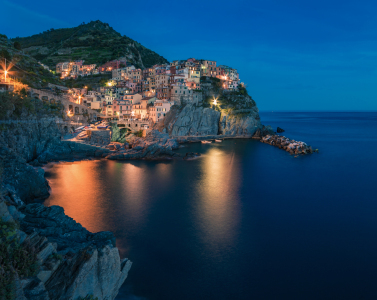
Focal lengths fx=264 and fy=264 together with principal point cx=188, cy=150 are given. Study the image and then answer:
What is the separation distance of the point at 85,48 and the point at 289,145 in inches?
3306

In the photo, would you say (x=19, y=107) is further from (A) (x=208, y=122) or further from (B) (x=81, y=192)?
(A) (x=208, y=122)

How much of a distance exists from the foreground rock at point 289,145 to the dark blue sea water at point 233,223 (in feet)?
24.2

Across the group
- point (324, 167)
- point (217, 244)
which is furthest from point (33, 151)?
point (324, 167)

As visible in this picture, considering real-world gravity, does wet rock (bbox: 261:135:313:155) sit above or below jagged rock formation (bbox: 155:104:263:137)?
below

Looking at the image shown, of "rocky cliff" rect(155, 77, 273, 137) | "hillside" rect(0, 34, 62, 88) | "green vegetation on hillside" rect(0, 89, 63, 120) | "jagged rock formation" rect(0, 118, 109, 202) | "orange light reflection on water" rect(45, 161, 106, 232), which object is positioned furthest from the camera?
"rocky cliff" rect(155, 77, 273, 137)

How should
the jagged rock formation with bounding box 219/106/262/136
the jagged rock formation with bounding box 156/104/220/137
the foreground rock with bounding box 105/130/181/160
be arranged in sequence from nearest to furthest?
the foreground rock with bounding box 105/130/181/160
the jagged rock formation with bounding box 156/104/220/137
the jagged rock formation with bounding box 219/106/262/136

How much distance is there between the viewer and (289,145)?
44.2m

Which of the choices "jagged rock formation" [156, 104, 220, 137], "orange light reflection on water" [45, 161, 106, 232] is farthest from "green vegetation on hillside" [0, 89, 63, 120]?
"jagged rock formation" [156, 104, 220, 137]

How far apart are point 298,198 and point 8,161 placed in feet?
75.3

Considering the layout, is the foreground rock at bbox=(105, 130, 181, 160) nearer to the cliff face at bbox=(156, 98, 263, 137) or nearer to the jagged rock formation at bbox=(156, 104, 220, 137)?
the cliff face at bbox=(156, 98, 263, 137)

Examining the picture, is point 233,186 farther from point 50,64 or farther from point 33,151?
point 50,64

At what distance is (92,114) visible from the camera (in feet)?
165

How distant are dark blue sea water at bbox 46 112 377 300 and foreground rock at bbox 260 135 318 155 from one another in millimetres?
7384

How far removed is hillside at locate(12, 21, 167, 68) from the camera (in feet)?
286
